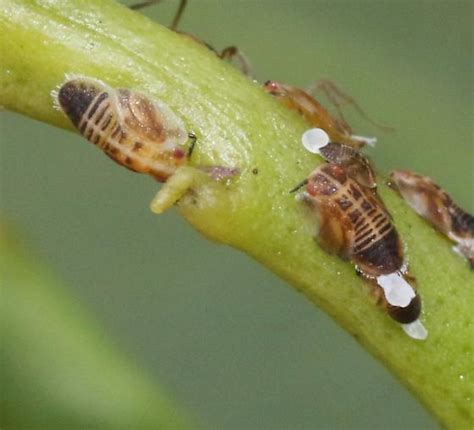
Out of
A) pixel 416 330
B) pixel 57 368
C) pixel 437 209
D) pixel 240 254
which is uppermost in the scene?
pixel 437 209

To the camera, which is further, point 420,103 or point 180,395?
point 420,103

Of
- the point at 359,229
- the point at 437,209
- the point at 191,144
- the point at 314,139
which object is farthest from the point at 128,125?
the point at 437,209

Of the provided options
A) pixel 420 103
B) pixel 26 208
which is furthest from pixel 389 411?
pixel 26 208

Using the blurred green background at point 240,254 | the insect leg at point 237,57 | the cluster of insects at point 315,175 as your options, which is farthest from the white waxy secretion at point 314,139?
the blurred green background at point 240,254

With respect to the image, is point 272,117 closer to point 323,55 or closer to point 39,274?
point 39,274

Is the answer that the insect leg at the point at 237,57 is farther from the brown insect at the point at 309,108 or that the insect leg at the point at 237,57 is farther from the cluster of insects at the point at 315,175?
the cluster of insects at the point at 315,175

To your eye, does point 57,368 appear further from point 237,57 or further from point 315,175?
point 315,175

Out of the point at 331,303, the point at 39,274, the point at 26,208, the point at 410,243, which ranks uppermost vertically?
the point at 410,243

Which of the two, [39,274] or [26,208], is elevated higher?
[39,274]
